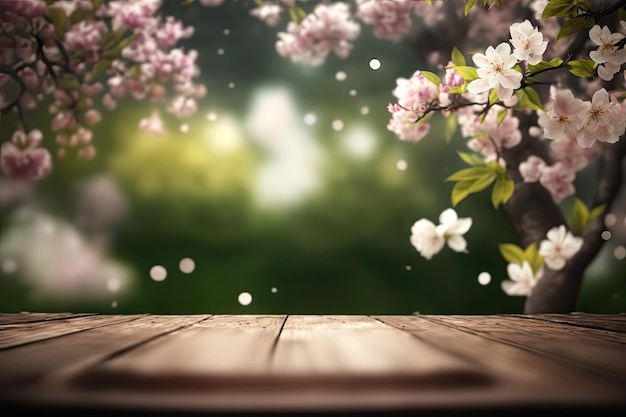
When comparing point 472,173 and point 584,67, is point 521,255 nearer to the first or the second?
point 472,173

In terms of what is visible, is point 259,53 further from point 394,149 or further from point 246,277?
point 246,277

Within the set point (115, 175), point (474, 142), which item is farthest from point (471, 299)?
point (115, 175)

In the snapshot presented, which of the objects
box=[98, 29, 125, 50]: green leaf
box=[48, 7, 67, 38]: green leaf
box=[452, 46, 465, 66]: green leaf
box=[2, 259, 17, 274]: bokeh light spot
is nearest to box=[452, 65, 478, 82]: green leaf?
box=[452, 46, 465, 66]: green leaf

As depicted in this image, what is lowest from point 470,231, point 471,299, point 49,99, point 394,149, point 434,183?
point 471,299

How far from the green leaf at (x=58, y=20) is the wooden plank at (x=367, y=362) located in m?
1.38

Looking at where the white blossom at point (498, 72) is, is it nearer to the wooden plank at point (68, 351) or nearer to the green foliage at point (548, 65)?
the green foliage at point (548, 65)

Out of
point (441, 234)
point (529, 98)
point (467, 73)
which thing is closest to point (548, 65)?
point (467, 73)

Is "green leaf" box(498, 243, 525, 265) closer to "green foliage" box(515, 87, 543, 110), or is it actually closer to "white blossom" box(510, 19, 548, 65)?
"green foliage" box(515, 87, 543, 110)

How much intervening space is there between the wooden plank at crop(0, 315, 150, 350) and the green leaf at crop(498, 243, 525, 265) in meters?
1.22

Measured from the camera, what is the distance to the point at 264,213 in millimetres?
1601

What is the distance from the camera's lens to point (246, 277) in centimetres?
158

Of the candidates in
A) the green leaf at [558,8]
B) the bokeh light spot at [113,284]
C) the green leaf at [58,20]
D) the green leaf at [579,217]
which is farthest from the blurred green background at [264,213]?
the green leaf at [558,8]

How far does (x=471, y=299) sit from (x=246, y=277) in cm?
75

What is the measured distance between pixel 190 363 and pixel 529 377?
0.45 metres
